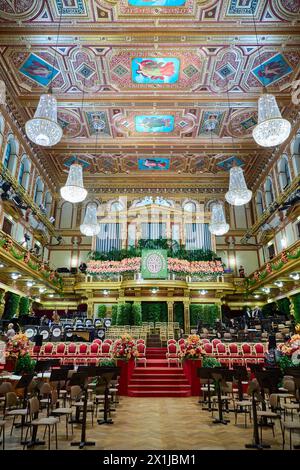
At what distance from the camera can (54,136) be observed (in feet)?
25.3

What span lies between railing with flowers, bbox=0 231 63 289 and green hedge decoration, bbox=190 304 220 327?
8.23 m

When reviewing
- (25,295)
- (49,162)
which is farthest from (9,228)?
(49,162)

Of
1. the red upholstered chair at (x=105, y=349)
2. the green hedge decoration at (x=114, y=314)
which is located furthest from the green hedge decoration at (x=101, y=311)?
the red upholstered chair at (x=105, y=349)

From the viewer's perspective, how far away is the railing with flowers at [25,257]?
39.4 feet

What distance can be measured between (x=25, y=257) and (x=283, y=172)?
14.2m

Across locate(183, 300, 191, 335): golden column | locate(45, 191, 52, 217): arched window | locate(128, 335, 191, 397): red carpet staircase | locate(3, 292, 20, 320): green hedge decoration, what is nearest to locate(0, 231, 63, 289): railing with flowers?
locate(3, 292, 20, 320): green hedge decoration

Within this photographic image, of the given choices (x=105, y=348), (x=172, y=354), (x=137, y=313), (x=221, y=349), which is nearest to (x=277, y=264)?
(x=221, y=349)

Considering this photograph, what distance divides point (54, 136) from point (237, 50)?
8.76m

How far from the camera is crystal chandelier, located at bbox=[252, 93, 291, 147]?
7.11m

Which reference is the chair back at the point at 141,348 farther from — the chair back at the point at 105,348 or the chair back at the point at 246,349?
the chair back at the point at 246,349

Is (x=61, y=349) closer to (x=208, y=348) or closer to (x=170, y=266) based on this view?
(x=208, y=348)

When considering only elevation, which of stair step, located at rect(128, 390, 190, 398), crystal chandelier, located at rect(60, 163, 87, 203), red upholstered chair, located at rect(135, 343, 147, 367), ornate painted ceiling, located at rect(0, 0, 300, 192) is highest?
ornate painted ceiling, located at rect(0, 0, 300, 192)

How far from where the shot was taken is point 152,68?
13133 millimetres

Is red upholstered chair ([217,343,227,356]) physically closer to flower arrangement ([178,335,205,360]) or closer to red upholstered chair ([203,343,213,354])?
red upholstered chair ([203,343,213,354])
